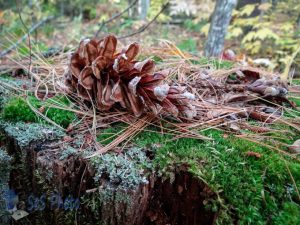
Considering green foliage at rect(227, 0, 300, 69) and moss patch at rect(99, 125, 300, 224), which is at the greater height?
moss patch at rect(99, 125, 300, 224)

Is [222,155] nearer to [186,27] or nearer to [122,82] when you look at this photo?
[122,82]

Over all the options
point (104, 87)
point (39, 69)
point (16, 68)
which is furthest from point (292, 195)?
point (16, 68)

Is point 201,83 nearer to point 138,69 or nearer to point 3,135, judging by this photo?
point 138,69

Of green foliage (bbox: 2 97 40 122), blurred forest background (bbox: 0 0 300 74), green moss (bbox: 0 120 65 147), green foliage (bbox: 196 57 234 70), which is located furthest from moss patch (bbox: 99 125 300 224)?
blurred forest background (bbox: 0 0 300 74)

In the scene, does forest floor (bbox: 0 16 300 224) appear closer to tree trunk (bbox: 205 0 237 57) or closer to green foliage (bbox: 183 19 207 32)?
tree trunk (bbox: 205 0 237 57)

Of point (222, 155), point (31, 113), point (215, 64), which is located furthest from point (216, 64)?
→ point (31, 113)

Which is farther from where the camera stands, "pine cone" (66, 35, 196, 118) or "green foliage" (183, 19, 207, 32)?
"green foliage" (183, 19, 207, 32)

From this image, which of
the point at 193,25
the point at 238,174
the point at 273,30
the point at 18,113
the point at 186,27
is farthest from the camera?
the point at 186,27
